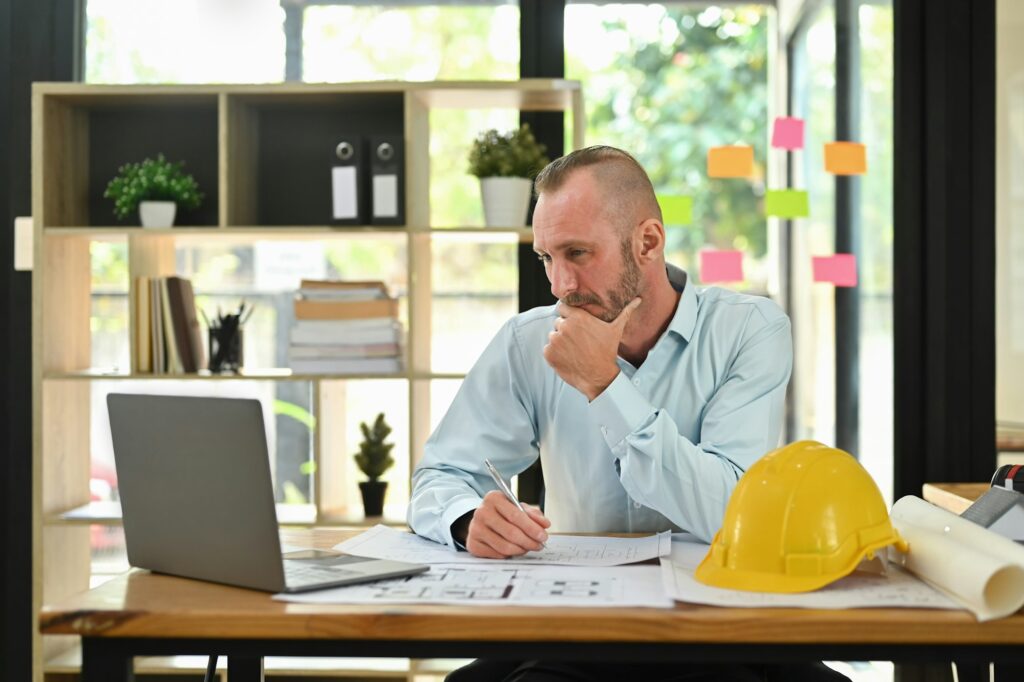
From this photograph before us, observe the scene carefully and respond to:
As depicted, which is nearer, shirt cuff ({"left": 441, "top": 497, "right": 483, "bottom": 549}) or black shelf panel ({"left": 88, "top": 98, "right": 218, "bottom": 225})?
shirt cuff ({"left": 441, "top": 497, "right": 483, "bottom": 549})

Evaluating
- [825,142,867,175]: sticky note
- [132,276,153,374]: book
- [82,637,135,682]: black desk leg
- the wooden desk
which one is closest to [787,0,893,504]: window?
[825,142,867,175]: sticky note

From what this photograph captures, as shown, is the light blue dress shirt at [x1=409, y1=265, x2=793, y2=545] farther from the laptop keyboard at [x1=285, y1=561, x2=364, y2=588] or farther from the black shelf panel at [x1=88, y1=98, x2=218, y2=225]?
the black shelf panel at [x1=88, y1=98, x2=218, y2=225]

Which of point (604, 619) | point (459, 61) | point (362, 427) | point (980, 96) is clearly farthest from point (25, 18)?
point (604, 619)

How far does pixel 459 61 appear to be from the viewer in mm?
3363

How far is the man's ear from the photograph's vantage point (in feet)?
6.52

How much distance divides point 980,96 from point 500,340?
1653 millimetres

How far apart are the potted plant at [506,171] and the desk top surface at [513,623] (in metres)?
1.90

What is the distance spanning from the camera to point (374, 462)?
312cm

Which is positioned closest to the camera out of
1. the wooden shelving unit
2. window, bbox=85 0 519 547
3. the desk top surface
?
the desk top surface

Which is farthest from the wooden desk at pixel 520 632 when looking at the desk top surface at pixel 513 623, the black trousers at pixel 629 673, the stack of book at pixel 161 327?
the stack of book at pixel 161 327

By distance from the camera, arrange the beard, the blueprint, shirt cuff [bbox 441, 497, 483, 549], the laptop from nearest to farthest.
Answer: the laptop, the blueprint, shirt cuff [bbox 441, 497, 483, 549], the beard

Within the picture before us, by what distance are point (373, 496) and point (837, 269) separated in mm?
1498

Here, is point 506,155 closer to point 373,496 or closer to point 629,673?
point 373,496

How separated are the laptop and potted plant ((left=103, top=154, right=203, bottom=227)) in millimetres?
1866
